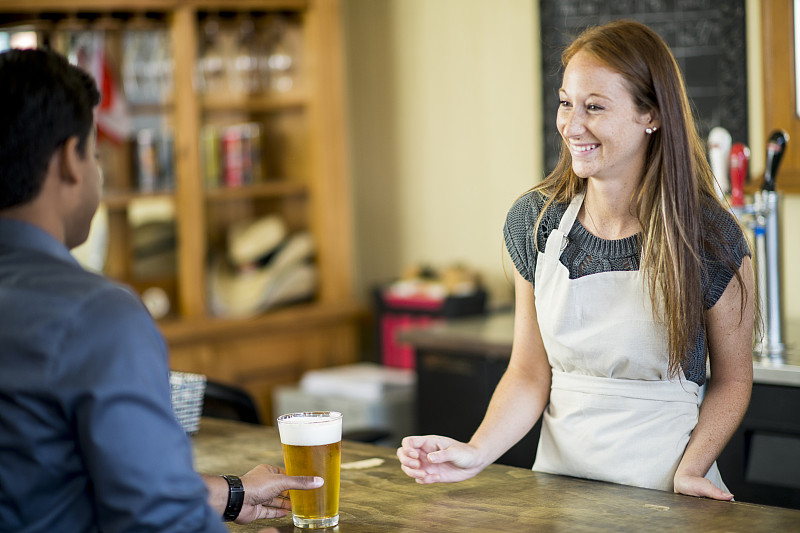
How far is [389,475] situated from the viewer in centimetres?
177

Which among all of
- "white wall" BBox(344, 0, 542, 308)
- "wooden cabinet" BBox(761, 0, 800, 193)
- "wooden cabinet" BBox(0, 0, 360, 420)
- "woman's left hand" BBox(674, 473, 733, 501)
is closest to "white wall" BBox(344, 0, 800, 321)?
"white wall" BBox(344, 0, 542, 308)

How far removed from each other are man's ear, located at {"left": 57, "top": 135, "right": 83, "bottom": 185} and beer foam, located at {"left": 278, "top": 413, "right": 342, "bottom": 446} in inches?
20.0

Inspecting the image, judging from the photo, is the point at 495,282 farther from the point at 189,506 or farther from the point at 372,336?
the point at 189,506

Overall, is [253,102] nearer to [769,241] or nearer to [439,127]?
[439,127]

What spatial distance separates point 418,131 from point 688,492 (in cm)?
296

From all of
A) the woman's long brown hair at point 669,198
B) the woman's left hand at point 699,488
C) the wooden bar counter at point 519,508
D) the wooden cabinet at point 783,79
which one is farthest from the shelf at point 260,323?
the woman's left hand at point 699,488

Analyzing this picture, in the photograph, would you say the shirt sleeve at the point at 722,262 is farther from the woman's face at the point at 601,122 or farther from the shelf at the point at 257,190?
the shelf at the point at 257,190

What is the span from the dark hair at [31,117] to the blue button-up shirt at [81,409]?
53mm

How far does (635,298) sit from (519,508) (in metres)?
0.50

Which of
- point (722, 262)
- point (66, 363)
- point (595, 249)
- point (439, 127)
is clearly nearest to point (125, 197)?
point (439, 127)

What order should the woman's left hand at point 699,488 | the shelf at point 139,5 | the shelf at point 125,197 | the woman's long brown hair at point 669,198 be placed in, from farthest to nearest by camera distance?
1. the shelf at point 125,197
2. the shelf at point 139,5
3. the woman's long brown hair at point 669,198
4. the woman's left hand at point 699,488

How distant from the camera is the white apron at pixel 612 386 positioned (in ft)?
5.95

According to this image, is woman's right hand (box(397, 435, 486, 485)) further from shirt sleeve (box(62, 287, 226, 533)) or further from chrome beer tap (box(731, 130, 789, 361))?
chrome beer tap (box(731, 130, 789, 361))

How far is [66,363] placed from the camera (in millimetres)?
1059
